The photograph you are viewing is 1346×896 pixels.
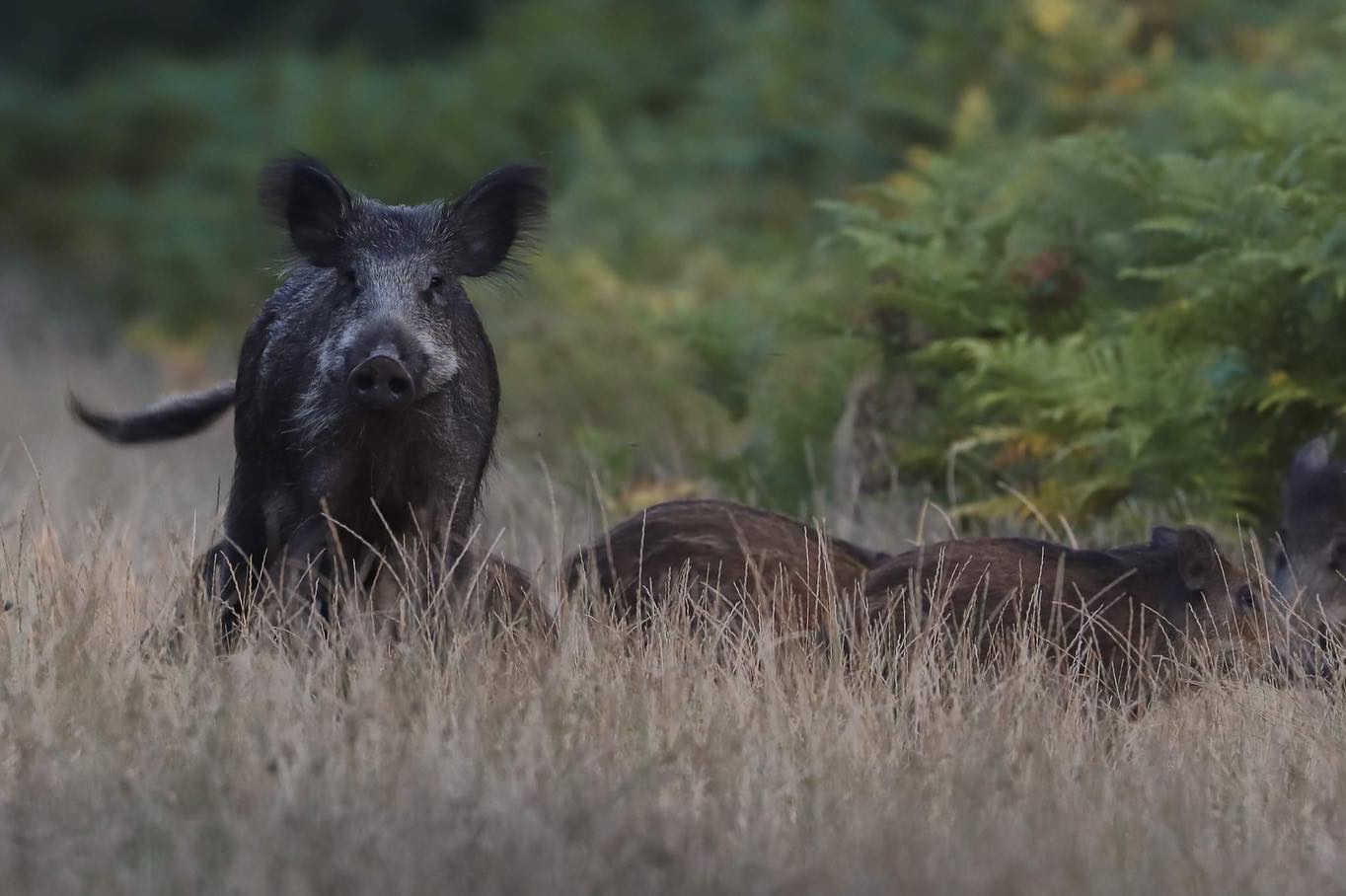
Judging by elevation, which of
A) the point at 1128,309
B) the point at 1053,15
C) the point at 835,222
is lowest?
the point at 1128,309

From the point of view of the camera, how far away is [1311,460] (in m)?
7.26

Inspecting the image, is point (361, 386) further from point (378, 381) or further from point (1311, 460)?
point (1311, 460)

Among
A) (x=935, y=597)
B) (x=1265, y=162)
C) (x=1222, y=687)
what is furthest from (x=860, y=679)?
(x=1265, y=162)

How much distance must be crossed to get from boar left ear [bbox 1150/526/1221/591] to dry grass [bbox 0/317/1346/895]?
0.58m

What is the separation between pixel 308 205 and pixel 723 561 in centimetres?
165

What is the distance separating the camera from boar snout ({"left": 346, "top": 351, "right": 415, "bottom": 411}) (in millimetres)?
6113

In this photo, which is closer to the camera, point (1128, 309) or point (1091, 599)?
point (1091, 599)

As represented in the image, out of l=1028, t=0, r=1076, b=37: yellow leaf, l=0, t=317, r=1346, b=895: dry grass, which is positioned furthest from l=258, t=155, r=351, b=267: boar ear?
l=1028, t=0, r=1076, b=37: yellow leaf

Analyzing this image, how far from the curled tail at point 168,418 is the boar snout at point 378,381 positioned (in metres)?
1.62

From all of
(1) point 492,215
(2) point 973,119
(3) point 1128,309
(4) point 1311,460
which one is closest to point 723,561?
(1) point 492,215

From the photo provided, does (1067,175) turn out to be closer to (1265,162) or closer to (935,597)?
(1265,162)

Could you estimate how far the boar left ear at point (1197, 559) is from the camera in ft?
22.2

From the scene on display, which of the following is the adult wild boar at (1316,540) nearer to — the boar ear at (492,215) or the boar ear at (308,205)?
the boar ear at (492,215)

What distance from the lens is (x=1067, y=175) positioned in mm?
9719
